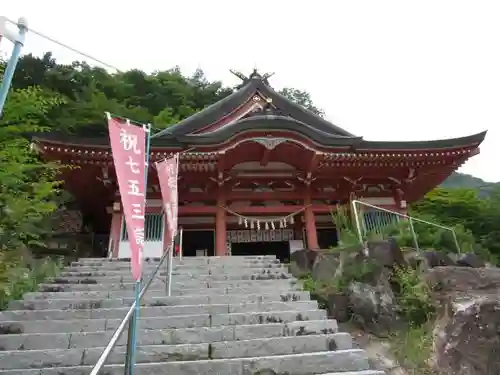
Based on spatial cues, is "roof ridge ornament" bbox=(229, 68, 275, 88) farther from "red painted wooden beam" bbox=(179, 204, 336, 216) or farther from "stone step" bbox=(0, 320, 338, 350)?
"stone step" bbox=(0, 320, 338, 350)

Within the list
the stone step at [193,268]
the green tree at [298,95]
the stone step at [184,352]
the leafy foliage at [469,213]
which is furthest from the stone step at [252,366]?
the green tree at [298,95]

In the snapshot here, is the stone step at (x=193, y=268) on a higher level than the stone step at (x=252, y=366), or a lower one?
higher

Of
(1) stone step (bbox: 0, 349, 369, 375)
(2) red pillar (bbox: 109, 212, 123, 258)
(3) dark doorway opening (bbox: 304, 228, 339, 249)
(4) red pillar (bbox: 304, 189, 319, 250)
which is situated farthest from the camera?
(3) dark doorway opening (bbox: 304, 228, 339, 249)

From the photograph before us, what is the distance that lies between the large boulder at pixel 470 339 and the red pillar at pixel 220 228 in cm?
578

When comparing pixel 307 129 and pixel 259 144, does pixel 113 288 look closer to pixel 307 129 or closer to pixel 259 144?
pixel 259 144

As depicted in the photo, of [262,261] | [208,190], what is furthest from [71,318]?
[208,190]

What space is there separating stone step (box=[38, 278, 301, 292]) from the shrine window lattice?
12.9 ft

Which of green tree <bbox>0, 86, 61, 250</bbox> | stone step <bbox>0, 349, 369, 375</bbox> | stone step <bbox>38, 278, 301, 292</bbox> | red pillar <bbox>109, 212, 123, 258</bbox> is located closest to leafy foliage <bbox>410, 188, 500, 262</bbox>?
stone step <bbox>38, 278, 301, 292</bbox>

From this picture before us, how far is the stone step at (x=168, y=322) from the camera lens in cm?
438

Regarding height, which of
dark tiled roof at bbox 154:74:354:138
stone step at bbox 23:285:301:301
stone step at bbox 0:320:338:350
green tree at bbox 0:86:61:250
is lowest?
stone step at bbox 0:320:338:350

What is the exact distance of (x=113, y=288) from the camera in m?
5.73

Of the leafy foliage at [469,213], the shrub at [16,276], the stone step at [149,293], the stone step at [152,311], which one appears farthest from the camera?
the leafy foliage at [469,213]

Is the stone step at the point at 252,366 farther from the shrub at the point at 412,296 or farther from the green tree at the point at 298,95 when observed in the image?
the green tree at the point at 298,95

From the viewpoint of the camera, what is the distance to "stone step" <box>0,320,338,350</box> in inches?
160
